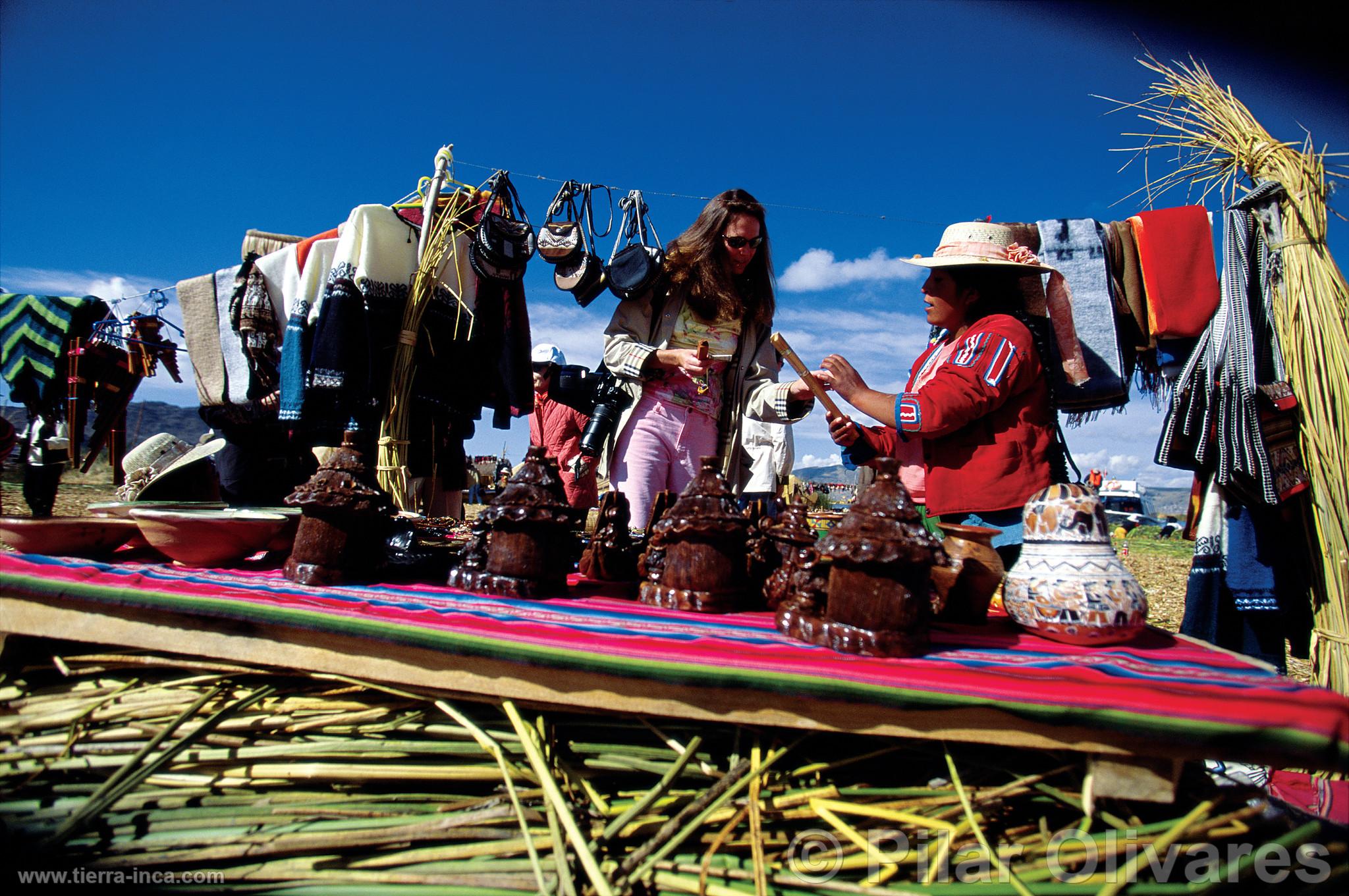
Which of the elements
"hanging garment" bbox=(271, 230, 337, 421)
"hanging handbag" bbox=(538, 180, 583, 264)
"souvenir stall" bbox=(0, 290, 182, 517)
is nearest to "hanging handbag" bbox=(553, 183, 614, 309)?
"hanging handbag" bbox=(538, 180, 583, 264)

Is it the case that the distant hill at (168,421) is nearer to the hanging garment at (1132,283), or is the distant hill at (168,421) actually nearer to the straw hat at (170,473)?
the straw hat at (170,473)

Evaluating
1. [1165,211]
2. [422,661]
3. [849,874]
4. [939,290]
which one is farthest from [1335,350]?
[422,661]

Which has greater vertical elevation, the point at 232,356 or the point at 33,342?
the point at 33,342

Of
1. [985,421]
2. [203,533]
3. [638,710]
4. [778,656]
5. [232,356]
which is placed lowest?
[638,710]

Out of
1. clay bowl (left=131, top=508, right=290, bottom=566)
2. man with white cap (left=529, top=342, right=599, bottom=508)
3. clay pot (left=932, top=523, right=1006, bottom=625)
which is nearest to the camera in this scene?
clay pot (left=932, top=523, right=1006, bottom=625)

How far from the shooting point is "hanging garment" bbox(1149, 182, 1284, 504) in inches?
93.7

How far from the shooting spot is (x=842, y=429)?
7.18 ft

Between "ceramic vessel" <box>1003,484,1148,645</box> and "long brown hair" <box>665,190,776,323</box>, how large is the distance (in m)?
1.71

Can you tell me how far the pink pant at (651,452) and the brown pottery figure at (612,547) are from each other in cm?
74

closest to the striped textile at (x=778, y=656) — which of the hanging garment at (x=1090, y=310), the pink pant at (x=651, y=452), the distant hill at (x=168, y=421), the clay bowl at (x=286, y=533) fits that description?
the clay bowl at (x=286, y=533)

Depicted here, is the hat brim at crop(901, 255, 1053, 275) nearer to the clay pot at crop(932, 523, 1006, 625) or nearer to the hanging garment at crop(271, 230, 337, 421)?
the clay pot at crop(932, 523, 1006, 625)

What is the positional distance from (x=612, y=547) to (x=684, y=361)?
99 cm

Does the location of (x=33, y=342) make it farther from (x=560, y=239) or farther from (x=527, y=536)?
(x=527, y=536)

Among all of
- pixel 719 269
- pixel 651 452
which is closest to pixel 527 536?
pixel 651 452
